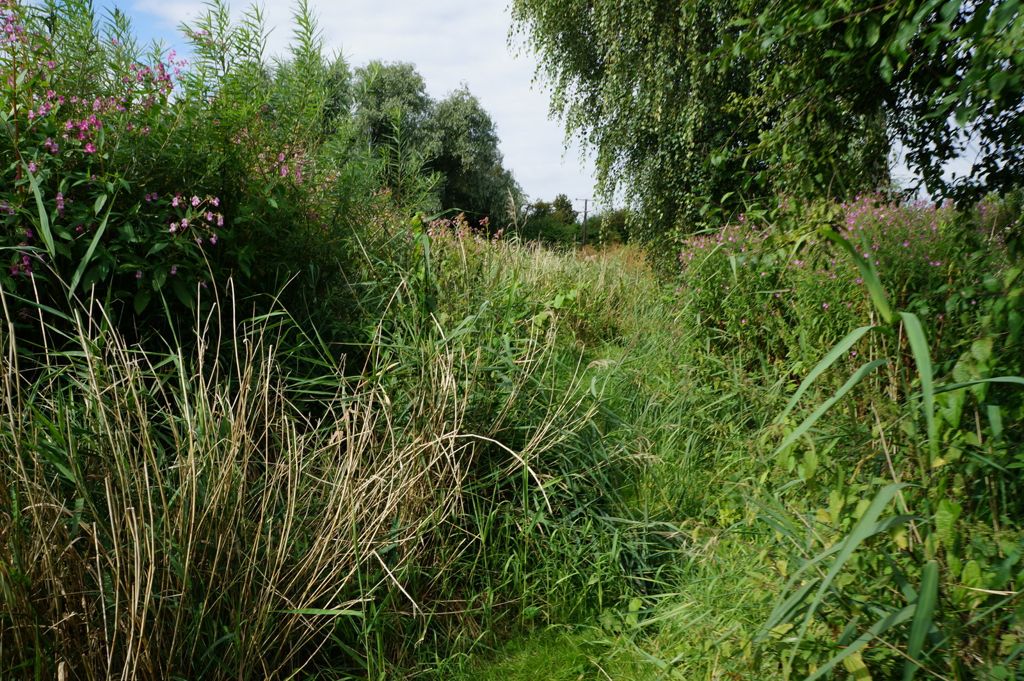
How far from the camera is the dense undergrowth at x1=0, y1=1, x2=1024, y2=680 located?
5.46 feet

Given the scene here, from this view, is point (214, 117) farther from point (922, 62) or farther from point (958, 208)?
point (958, 208)

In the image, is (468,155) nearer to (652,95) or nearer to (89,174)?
(652,95)

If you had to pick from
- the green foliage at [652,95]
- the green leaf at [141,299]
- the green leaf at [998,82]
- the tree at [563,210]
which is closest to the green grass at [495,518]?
the green leaf at [141,299]

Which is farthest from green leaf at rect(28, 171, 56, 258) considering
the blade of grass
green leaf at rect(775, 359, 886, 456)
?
the blade of grass

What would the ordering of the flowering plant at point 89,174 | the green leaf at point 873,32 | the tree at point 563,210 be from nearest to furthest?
1. the green leaf at point 873,32
2. the flowering plant at point 89,174
3. the tree at point 563,210

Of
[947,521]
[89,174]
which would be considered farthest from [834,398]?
[89,174]

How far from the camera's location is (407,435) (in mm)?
2568

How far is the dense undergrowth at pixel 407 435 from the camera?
1.66 metres

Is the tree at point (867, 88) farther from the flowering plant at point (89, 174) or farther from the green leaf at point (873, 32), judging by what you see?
the flowering plant at point (89, 174)

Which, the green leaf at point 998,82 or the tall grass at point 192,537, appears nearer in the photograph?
the tall grass at point 192,537

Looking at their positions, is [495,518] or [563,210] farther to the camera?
[563,210]

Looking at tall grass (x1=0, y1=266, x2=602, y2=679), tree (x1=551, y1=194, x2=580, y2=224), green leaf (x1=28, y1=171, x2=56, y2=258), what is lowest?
tall grass (x1=0, y1=266, x2=602, y2=679)

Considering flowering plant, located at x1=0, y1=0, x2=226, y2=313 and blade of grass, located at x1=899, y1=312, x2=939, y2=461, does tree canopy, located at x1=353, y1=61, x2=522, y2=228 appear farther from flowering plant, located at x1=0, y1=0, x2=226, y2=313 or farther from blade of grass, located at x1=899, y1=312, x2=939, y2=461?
blade of grass, located at x1=899, y1=312, x2=939, y2=461

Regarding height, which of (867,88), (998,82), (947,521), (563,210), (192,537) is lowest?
(192,537)
